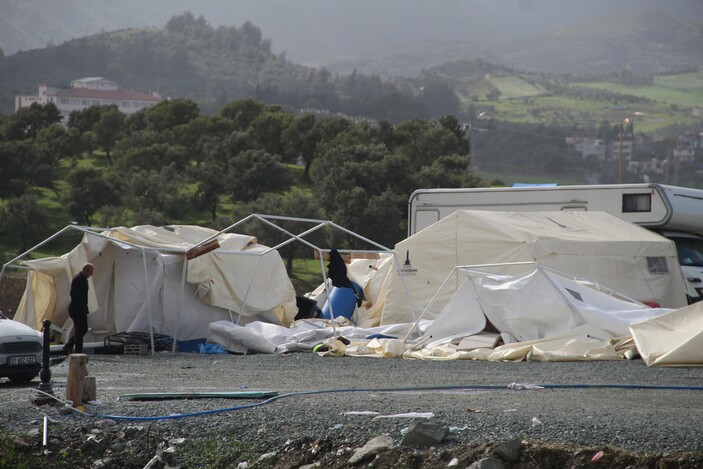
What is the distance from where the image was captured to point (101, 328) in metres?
18.7

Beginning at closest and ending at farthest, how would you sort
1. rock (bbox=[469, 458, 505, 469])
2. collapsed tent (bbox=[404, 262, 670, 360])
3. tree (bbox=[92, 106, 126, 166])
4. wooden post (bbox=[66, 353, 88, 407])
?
rock (bbox=[469, 458, 505, 469]) → wooden post (bbox=[66, 353, 88, 407]) → collapsed tent (bbox=[404, 262, 670, 360]) → tree (bbox=[92, 106, 126, 166])

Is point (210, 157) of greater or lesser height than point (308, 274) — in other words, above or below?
above

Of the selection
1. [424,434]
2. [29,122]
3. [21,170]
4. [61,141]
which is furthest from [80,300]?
[29,122]

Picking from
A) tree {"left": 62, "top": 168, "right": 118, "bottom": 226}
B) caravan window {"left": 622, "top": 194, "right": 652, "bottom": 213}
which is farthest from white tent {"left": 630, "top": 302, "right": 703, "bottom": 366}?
tree {"left": 62, "top": 168, "right": 118, "bottom": 226}

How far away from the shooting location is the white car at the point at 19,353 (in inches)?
501

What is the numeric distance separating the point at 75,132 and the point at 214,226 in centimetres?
2596

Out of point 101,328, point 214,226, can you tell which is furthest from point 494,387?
point 214,226

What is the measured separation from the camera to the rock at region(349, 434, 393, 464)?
801cm

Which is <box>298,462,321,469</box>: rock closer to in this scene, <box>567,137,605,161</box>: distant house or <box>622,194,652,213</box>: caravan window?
<box>622,194,652,213</box>: caravan window

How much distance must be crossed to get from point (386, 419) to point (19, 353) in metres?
6.01

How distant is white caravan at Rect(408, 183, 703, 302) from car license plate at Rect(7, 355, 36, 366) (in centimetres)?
1135

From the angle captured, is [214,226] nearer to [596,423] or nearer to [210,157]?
[210,157]

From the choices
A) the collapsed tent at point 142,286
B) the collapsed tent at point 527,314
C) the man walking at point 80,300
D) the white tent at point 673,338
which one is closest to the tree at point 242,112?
the collapsed tent at point 142,286

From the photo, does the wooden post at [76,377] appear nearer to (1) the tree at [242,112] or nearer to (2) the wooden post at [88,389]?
(2) the wooden post at [88,389]
